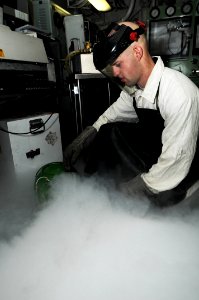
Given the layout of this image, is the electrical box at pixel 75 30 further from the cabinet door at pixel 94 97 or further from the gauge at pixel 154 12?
the gauge at pixel 154 12

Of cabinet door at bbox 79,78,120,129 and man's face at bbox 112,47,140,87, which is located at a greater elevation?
man's face at bbox 112,47,140,87

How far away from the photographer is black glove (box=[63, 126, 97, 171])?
1.93m

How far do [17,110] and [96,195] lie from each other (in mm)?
1247

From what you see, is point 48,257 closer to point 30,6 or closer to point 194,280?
point 194,280

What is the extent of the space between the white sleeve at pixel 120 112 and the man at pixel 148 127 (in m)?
0.01

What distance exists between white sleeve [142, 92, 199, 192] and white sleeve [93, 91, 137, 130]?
0.66 meters

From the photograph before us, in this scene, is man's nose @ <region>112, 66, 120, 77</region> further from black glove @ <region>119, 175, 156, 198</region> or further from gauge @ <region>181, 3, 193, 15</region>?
gauge @ <region>181, 3, 193, 15</region>

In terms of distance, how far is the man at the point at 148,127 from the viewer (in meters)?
1.21

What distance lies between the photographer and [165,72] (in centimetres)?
133

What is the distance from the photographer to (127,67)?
53.6 inches

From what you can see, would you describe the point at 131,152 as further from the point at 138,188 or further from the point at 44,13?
the point at 44,13

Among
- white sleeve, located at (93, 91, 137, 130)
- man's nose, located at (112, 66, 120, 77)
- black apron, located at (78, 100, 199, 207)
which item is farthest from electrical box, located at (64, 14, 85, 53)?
man's nose, located at (112, 66, 120, 77)

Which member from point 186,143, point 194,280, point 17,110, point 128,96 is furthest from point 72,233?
point 17,110

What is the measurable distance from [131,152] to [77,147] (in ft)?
1.60
